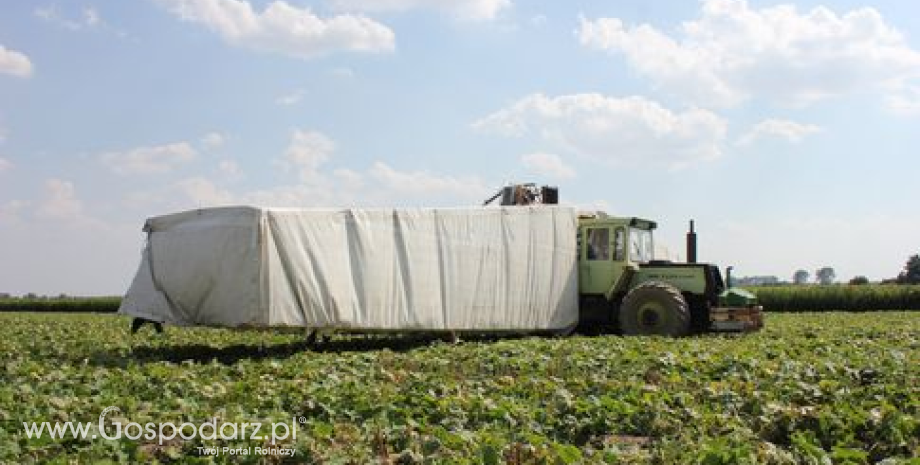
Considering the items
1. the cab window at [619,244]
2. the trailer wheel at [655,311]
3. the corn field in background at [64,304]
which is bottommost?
the corn field in background at [64,304]

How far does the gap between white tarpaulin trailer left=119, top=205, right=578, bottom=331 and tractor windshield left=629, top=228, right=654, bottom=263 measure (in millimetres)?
1344

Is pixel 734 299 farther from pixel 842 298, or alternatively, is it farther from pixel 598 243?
pixel 842 298

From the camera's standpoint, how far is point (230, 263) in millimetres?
13258

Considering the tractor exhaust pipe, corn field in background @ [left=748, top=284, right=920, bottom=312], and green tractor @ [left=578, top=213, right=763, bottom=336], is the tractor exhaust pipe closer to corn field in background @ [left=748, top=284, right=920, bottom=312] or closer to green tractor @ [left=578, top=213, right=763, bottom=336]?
green tractor @ [left=578, top=213, right=763, bottom=336]

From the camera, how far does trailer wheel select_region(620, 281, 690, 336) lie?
1727 cm

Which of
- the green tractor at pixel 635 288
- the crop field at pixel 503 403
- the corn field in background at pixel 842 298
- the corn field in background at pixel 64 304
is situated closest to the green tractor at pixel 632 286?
the green tractor at pixel 635 288

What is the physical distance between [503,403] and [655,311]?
995cm

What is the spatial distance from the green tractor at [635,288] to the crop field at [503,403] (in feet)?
12.6

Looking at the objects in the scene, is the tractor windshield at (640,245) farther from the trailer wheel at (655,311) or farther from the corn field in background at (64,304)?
the corn field in background at (64,304)

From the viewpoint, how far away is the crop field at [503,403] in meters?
6.21

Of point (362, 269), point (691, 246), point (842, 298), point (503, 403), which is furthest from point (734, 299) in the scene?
point (842, 298)

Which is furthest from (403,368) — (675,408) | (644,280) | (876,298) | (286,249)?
(876,298)

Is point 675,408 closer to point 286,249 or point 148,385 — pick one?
Answer: point 148,385

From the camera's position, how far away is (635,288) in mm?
17750
